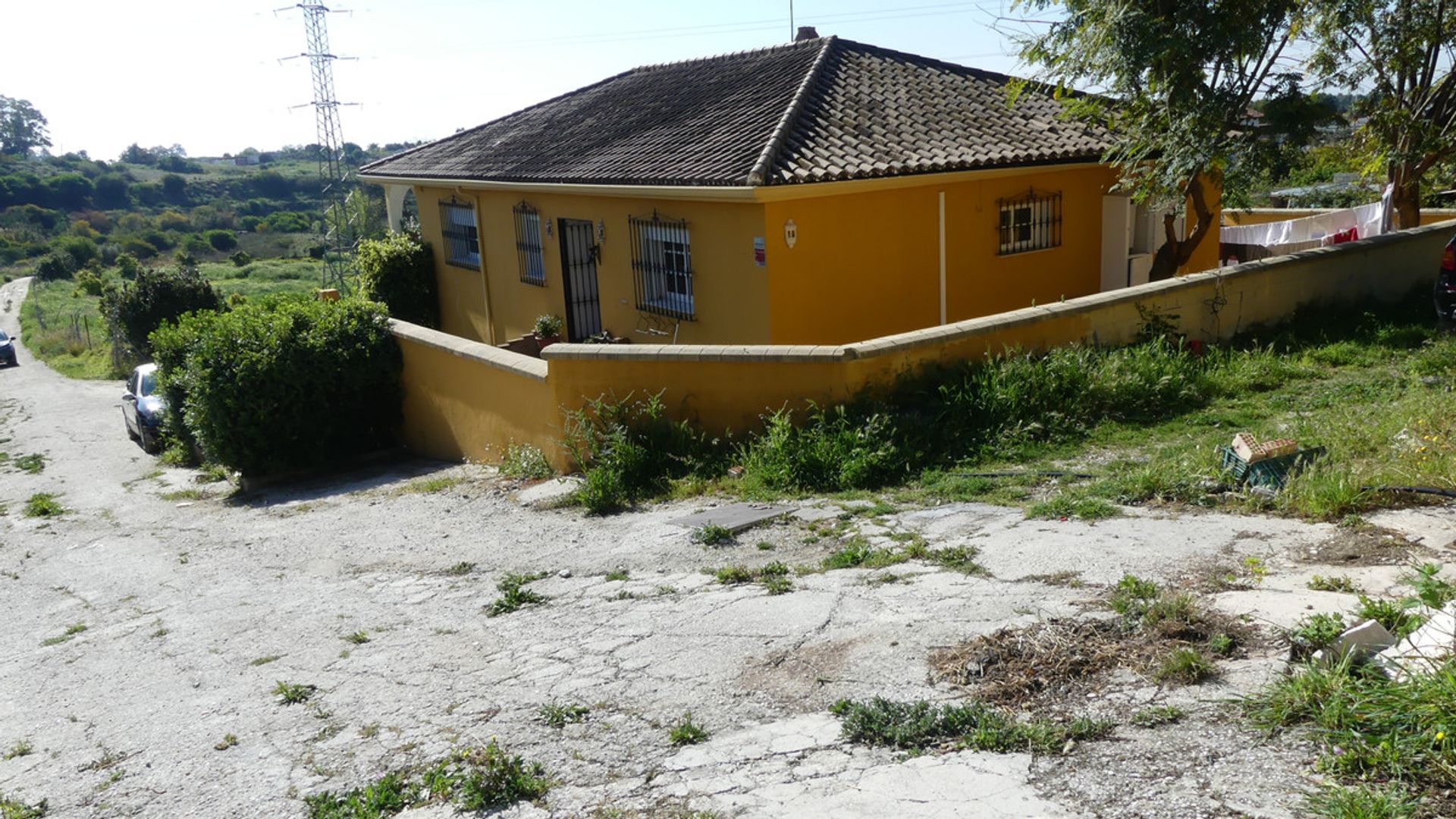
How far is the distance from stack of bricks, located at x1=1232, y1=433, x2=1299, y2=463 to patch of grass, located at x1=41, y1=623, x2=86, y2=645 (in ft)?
26.4

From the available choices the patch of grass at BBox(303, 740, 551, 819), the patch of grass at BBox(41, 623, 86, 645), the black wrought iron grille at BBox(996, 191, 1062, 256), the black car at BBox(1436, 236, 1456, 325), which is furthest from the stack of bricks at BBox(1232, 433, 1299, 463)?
the patch of grass at BBox(41, 623, 86, 645)

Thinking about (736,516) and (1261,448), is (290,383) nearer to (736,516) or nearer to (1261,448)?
(736,516)

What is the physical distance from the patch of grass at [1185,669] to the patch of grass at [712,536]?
3.54 m

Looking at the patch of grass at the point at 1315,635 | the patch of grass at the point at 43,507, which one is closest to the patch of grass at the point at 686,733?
the patch of grass at the point at 1315,635

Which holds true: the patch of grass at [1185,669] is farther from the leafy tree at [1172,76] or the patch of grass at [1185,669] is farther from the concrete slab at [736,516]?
the leafy tree at [1172,76]

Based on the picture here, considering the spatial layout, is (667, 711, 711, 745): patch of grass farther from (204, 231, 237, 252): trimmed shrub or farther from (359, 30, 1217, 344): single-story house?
(204, 231, 237, 252): trimmed shrub

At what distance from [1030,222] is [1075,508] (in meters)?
8.00

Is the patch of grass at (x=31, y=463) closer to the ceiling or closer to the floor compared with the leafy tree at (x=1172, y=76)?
closer to the floor

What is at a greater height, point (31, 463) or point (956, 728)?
point (956, 728)

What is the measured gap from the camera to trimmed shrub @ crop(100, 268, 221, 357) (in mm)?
31484

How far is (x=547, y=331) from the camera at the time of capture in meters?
15.9

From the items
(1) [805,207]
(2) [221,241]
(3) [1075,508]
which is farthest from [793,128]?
(2) [221,241]

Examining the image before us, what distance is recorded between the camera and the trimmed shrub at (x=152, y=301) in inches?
1240

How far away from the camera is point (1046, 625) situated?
5.16 meters
